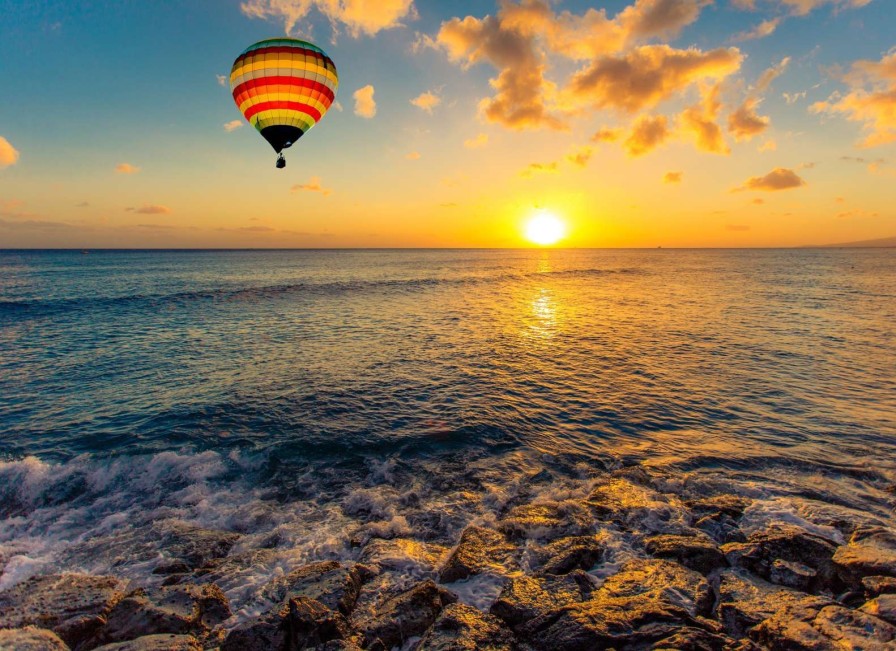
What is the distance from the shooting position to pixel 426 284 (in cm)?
8150

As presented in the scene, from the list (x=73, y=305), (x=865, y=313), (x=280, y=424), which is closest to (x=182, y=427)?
(x=280, y=424)

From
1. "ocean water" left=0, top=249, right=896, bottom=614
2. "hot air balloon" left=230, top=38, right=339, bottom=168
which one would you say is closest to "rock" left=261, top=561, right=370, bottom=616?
"ocean water" left=0, top=249, right=896, bottom=614

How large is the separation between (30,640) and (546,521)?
1022 centimetres

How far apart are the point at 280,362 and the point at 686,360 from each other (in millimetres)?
25956

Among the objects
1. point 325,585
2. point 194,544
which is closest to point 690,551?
point 325,585

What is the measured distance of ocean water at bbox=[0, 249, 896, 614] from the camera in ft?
37.9

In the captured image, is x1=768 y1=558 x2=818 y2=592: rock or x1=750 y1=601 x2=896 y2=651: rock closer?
x1=750 y1=601 x2=896 y2=651: rock

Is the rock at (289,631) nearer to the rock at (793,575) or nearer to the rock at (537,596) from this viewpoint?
the rock at (537,596)

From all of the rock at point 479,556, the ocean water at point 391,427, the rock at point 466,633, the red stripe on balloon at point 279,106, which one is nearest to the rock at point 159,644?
the ocean water at point 391,427

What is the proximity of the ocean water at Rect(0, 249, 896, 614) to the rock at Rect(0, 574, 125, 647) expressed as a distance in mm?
878

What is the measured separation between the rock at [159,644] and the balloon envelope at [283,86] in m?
23.4

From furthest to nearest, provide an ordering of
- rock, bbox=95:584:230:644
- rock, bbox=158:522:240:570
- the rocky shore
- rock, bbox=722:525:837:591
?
1. rock, bbox=158:522:240:570
2. rock, bbox=722:525:837:591
3. rock, bbox=95:584:230:644
4. the rocky shore

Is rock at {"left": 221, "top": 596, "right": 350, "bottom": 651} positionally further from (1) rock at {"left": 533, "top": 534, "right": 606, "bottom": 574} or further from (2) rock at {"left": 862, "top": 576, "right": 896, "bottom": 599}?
(2) rock at {"left": 862, "top": 576, "right": 896, "bottom": 599}

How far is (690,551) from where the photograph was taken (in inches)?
366
